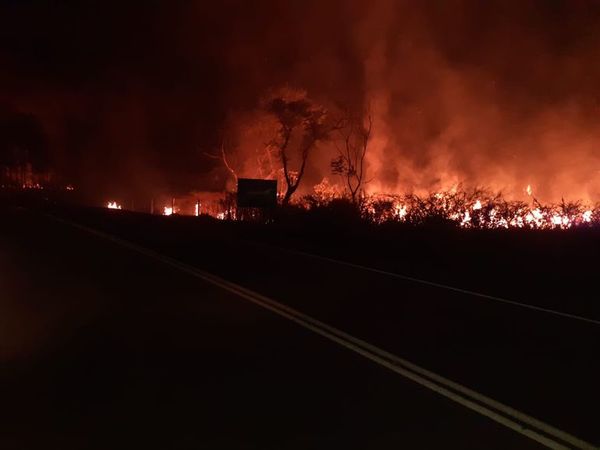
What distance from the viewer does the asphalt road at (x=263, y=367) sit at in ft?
17.0

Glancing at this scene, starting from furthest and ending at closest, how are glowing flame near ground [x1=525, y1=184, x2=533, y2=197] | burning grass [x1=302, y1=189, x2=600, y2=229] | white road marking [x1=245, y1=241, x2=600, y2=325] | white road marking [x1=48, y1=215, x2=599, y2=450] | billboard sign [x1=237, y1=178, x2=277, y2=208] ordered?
glowing flame near ground [x1=525, y1=184, x2=533, y2=197] < billboard sign [x1=237, y1=178, x2=277, y2=208] < burning grass [x1=302, y1=189, x2=600, y2=229] < white road marking [x1=245, y1=241, x2=600, y2=325] < white road marking [x1=48, y1=215, x2=599, y2=450]

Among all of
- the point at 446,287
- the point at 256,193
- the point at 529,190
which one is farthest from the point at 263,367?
the point at 529,190

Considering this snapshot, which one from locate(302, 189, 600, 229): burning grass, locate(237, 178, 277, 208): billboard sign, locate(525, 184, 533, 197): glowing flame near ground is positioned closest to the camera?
locate(302, 189, 600, 229): burning grass

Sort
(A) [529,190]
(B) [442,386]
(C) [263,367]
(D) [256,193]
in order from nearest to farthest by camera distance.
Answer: (B) [442,386]
(C) [263,367]
(D) [256,193]
(A) [529,190]

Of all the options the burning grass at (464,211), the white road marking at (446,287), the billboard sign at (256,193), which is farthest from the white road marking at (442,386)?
the billboard sign at (256,193)

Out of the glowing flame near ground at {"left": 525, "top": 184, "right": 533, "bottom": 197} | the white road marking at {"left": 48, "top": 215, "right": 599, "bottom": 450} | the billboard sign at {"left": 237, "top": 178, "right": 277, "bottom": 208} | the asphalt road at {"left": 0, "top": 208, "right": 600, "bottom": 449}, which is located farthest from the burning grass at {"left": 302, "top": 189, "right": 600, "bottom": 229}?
the glowing flame near ground at {"left": 525, "top": 184, "right": 533, "bottom": 197}

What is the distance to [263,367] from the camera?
689 centimetres

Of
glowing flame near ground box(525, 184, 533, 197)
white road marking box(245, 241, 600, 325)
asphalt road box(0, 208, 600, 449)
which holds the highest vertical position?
glowing flame near ground box(525, 184, 533, 197)

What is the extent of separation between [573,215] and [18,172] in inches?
3779

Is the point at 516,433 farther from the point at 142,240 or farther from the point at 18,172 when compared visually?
the point at 18,172

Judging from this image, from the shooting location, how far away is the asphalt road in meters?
5.19

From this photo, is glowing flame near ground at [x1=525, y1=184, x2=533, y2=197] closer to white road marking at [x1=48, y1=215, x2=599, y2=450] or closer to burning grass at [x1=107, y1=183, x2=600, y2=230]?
burning grass at [x1=107, y1=183, x2=600, y2=230]

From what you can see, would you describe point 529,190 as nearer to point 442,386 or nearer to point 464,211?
point 464,211

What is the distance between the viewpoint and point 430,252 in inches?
732
